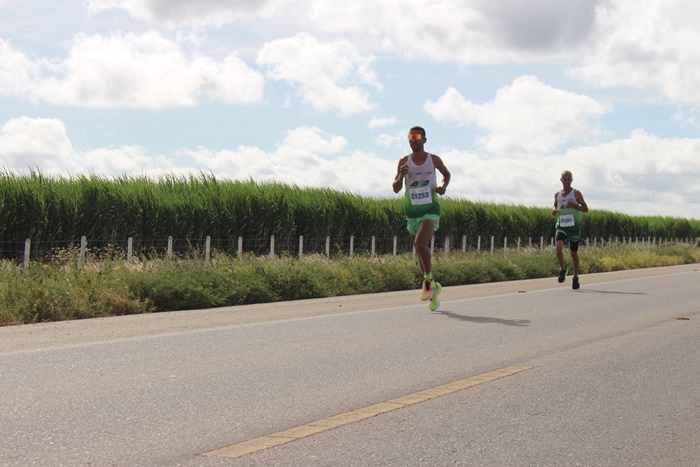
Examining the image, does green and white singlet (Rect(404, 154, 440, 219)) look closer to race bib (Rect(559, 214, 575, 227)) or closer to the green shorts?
the green shorts

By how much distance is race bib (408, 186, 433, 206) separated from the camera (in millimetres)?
10906

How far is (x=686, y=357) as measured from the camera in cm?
768

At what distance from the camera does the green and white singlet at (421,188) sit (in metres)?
10.8

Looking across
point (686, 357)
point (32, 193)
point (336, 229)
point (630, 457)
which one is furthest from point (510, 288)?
point (336, 229)

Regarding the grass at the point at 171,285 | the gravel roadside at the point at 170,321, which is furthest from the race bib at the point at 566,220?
the gravel roadside at the point at 170,321

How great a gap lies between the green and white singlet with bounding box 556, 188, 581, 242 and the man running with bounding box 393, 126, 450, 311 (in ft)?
19.8

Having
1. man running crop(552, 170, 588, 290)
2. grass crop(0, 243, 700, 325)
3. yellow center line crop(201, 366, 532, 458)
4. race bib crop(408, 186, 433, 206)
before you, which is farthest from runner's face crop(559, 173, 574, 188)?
yellow center line crop(201, 366, 532, 458)

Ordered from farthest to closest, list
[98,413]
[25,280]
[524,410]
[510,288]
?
[510,288]
[25,280]
[524,410]
[98,413]

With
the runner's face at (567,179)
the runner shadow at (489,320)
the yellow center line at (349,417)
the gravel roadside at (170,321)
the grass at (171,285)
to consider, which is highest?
the runner's face at (567,179)

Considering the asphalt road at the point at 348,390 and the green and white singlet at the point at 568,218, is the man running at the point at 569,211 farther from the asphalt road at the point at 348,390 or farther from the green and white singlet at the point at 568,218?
the asphalt road at the point at 348,390

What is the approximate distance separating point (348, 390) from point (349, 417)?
2.67 ft

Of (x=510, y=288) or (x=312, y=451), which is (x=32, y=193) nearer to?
(x=510, y=288)

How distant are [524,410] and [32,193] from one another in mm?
21620

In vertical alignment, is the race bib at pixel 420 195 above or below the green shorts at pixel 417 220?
above
